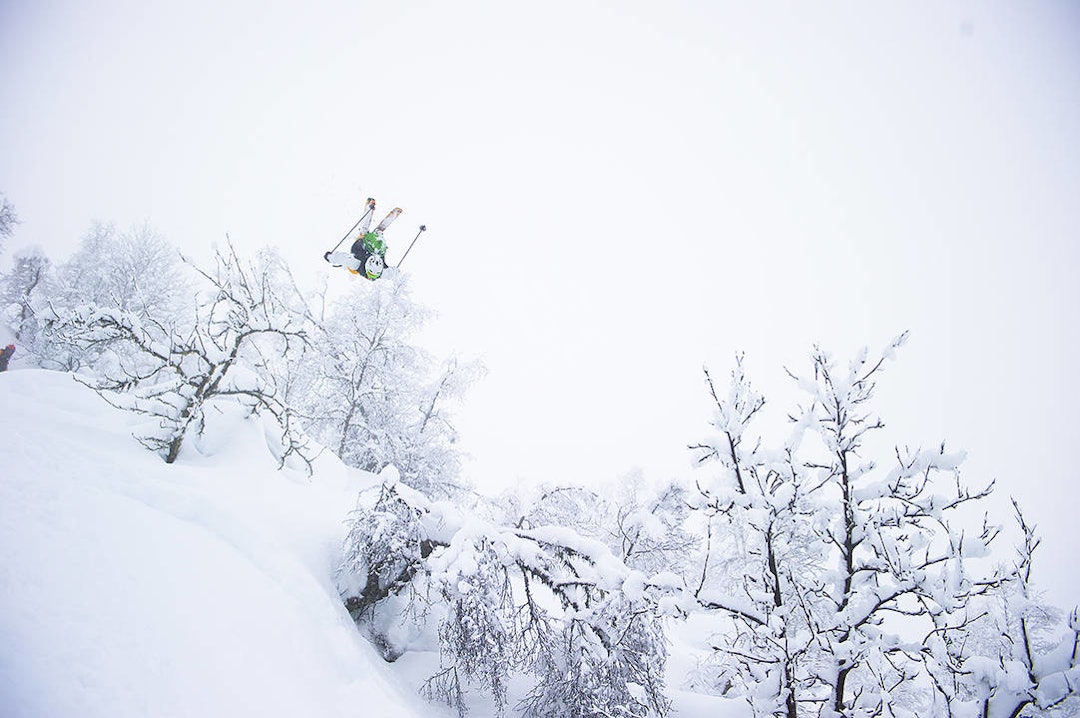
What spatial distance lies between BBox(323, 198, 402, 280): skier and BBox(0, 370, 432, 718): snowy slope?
5991 millimetres

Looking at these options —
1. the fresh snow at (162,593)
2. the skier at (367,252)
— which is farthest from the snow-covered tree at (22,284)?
the fresh snow at (162,593)

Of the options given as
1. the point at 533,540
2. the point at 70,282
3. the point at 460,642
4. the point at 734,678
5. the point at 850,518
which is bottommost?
the point at 460,642

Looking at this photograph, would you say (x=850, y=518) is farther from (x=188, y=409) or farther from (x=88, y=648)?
(x=188, y=409)

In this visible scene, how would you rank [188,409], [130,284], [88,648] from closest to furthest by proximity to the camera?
[88,648], [188,409], [130,284]

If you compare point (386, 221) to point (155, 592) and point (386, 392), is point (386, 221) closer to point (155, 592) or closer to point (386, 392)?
point (386, 392)

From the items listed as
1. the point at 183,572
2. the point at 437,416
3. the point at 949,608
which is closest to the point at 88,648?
the point at 183,572

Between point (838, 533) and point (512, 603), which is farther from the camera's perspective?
point (512, 603)

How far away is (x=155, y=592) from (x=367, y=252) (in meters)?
9.10

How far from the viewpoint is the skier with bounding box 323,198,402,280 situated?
1148 cm

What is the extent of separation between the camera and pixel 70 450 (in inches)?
213

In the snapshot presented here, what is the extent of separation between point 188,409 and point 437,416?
972cm

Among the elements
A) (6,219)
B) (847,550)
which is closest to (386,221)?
(847,550)

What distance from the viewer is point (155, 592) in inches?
152

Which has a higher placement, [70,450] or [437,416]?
[437,416]
